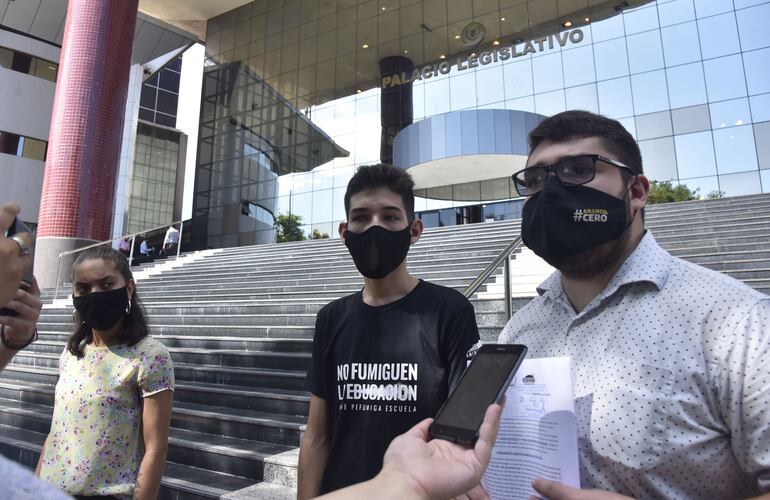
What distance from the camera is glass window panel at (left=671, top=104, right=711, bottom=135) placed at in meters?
16.1

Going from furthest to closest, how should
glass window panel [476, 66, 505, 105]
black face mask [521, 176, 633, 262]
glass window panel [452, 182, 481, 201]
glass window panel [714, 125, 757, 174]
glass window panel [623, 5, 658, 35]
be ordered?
glass window panel [452, 182, 481, 201]
glass window panel [476, 66, 505, 105]
glass window panel [623, 5, 658, 35]
glass window panel [714, 125, 757, 174]
black face mask [521, 176, 633, 262]

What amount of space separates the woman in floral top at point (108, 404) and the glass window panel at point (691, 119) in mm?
18169

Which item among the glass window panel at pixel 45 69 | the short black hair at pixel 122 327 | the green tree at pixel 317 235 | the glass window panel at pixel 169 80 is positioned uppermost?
the glass window panel at pixel 169 80

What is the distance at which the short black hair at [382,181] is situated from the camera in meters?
2.15

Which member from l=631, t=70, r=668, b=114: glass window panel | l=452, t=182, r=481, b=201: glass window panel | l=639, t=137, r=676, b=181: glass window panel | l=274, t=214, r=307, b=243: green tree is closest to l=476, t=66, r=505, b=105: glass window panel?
l=452, t=182, r=481, b=201: glass window panel

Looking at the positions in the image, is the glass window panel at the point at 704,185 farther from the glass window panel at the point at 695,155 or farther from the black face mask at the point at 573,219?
the black face mask at the point at 573,219

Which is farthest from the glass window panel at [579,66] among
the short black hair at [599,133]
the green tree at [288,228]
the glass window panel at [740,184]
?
the short black hair at [599,133]

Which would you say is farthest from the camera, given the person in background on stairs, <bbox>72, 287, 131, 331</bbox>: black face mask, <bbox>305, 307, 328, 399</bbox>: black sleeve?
<bbox>72, 287, 131, 331</bbox>: black face mask

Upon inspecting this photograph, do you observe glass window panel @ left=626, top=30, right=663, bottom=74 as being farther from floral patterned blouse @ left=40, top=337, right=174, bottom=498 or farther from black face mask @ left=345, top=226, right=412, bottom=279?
floral patterned blouse @ left=40, top=337, right=174, bottom=498

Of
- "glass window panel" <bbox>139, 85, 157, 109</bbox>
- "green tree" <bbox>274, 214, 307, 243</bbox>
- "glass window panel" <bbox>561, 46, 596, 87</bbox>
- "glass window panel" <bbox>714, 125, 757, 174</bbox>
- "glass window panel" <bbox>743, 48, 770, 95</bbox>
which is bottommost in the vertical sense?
"green tree" <bbox>274, 214, 307, 243</bbox>

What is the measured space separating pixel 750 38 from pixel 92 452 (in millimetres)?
20280

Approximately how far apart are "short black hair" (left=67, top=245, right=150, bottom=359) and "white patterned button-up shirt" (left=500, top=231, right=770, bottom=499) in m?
2.04

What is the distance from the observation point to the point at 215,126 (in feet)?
83.6

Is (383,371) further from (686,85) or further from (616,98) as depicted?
(686,85)
